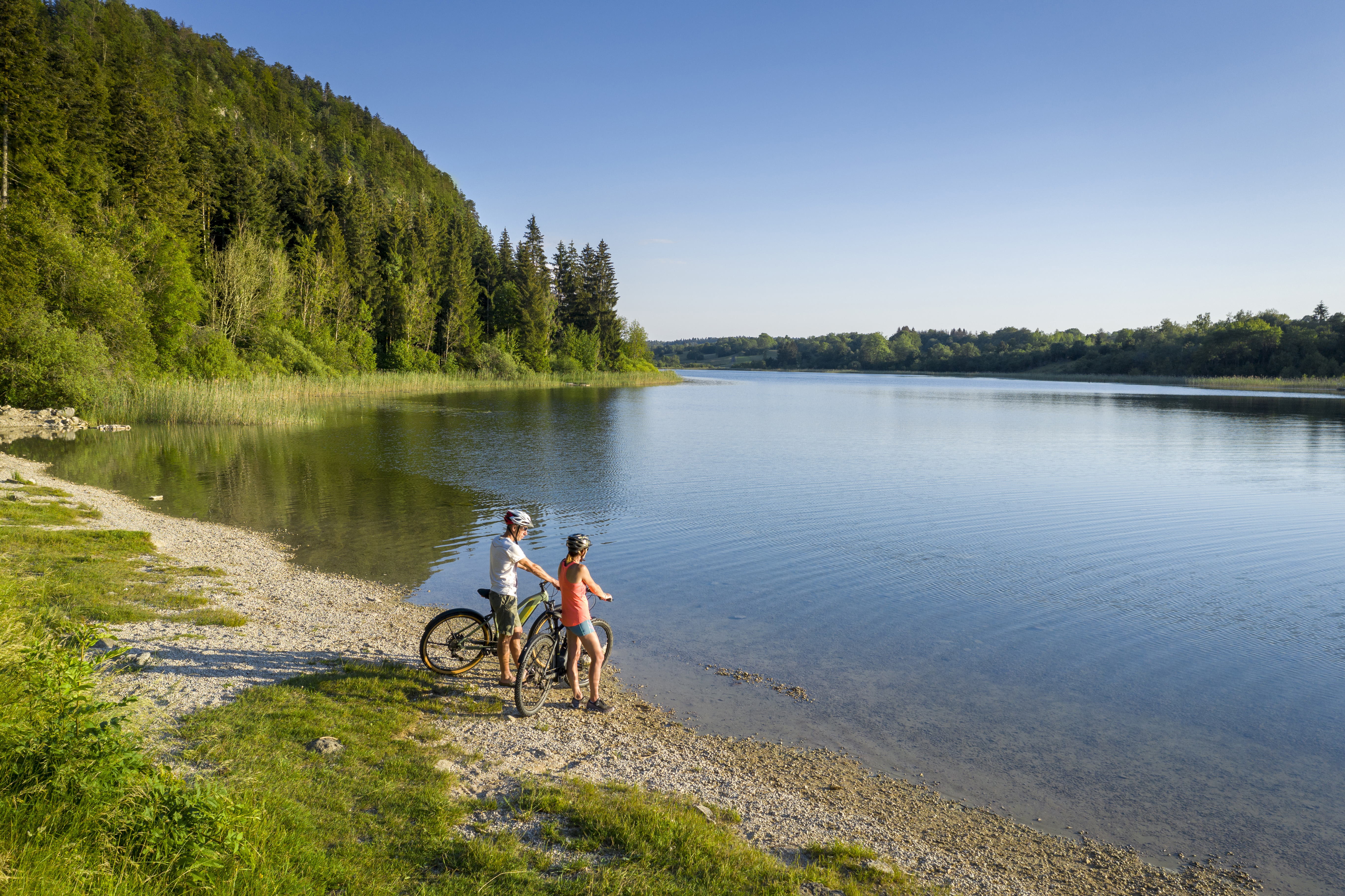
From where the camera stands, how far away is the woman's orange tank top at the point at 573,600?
776 cm

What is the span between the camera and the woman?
769 cm

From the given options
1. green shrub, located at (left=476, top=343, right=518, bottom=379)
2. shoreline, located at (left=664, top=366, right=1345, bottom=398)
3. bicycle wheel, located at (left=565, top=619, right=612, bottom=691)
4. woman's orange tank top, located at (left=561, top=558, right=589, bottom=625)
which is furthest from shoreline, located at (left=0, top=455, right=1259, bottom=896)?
shoreline, located at (left=664, top=366, right=1345, bottom=398)

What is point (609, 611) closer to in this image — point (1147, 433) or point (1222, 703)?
point (1222, 703)

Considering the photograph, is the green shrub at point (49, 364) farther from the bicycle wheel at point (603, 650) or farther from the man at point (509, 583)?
the bicycle wheel at point (603, 650)

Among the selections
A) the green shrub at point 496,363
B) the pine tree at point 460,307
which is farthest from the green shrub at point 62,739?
the pine tree at point 460,307

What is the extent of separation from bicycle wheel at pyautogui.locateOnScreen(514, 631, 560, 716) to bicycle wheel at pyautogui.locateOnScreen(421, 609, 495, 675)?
1.85 ft

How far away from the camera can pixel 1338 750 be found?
8086 mm

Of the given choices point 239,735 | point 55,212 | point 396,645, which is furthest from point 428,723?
point 55,212

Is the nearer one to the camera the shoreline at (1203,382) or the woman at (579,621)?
the woman at (579,621)

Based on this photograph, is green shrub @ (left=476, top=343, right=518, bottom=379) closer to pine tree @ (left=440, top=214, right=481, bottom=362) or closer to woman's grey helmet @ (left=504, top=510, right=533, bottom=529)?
pine tree @ (left=440, top=214, right=481, bottom=362)

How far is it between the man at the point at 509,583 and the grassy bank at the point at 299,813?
796 mm

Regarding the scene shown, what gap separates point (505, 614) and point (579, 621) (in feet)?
3.44

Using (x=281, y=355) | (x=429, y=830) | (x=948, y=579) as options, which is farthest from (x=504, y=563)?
(x=281, y=355)

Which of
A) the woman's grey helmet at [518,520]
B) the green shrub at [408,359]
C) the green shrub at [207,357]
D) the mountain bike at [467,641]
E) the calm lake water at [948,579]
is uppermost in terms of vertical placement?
the green shrub at [408,359]
